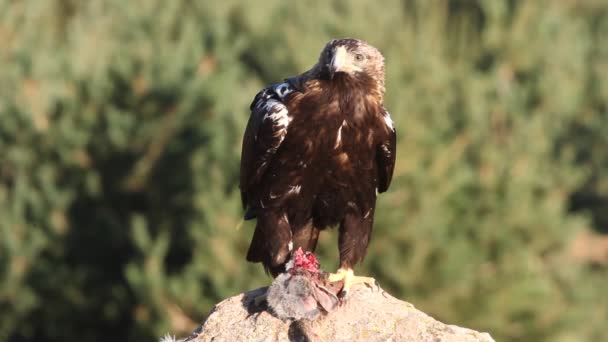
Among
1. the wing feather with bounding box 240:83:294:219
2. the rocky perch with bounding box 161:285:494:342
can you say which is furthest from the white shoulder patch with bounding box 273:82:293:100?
the rocky perch with bounding box 161:285:494:342

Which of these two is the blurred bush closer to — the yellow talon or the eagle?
the eagle

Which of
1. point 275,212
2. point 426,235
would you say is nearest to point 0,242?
point 426,235

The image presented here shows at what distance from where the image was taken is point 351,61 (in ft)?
23.0

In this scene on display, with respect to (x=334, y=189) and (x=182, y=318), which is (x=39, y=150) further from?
(x=334, y=189)

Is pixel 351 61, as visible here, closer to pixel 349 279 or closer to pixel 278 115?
pixel 278 115

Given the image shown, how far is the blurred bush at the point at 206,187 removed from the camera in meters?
14.8

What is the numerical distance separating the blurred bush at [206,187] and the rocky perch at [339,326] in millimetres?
7831

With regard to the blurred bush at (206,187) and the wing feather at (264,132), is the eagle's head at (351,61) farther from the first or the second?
the blurred bush at (206,187)

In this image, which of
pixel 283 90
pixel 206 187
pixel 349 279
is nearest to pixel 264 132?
pixel 283 90

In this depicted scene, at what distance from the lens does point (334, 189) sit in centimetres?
713

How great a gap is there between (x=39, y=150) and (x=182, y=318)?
2.99m

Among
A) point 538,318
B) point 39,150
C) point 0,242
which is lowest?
point 538,318

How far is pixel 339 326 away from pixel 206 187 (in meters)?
9.12

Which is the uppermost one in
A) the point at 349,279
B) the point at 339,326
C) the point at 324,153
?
the point at 324,153
